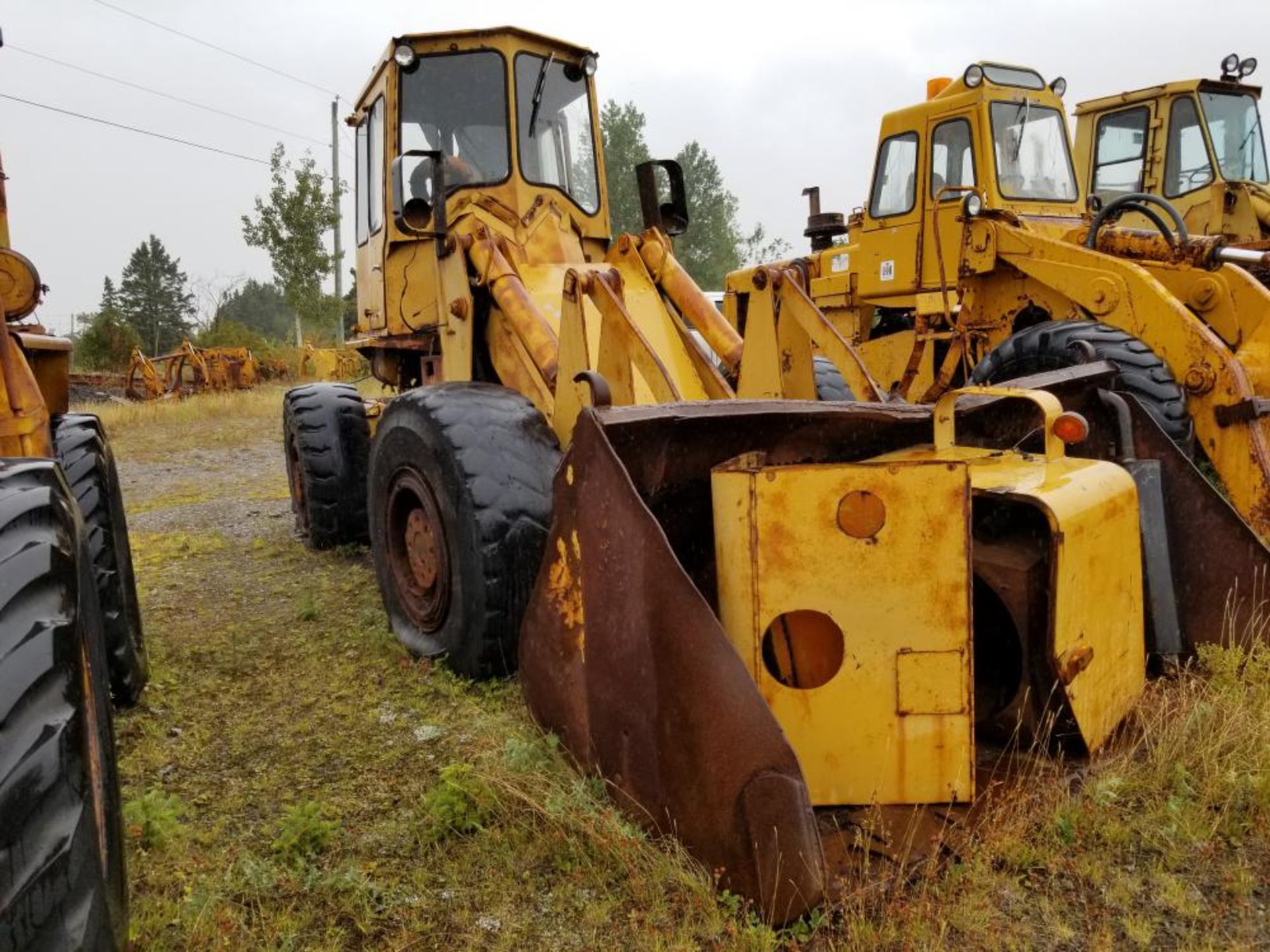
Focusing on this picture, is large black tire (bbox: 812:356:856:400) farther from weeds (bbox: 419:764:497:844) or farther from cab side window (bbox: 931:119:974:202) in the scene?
weeds (bbox: 419:764:497:844)

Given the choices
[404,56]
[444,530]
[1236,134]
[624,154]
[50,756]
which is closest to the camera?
[50,756]

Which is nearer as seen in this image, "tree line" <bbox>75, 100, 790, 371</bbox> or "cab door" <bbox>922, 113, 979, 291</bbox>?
"cab door" <bbox>922, 113, 979, 291</bbox>

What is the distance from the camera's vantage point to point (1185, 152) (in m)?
9.67

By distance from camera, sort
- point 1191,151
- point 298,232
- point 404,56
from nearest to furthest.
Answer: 1. point 404,56
2. point 1191,151
3. point 298,232

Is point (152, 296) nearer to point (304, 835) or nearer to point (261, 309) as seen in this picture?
point (261, 309)

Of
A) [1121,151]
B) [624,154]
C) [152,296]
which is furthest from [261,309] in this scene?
[1121,151]

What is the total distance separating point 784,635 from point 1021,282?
5.34 meters

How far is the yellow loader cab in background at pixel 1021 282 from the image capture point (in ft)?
16.9

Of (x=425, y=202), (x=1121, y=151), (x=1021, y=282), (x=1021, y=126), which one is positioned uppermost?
(x=1121, y=151)

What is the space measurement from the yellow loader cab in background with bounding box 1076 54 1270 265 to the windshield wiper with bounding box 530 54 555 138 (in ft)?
20.5

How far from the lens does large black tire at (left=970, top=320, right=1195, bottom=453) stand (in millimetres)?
5133

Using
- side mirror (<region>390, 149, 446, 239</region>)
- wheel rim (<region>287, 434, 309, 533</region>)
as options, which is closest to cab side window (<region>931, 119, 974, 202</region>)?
side mirror (<region>390, 149, 446, 239</region>)

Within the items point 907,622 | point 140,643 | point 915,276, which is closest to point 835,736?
point 907,622

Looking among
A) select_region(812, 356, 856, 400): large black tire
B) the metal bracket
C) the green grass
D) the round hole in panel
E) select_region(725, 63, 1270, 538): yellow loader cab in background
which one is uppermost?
select_region(725, 63, 1270, 538): yellow loader cab in background
